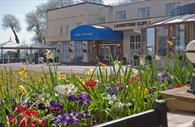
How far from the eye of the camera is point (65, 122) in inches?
93.7

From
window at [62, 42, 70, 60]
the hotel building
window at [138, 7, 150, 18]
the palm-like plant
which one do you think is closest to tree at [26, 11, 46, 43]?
the palm-like plant

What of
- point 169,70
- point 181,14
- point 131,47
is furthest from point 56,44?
point 169,70

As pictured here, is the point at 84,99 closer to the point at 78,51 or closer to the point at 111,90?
the point at 111,90

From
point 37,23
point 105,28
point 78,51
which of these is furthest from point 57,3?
point 105,28

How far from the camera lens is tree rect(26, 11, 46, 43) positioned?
5722 centimetres

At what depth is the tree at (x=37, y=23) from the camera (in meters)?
57.2

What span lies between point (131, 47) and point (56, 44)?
14.3m

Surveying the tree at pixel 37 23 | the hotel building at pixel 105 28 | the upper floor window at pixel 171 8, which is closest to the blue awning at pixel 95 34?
the hotel building at pixel 105 28

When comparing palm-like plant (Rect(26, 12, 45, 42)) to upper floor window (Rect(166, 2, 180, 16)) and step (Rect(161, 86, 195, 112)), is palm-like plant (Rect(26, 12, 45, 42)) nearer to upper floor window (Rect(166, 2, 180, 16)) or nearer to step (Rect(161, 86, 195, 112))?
upper floor window (Rect(166, 2, 180, 16))

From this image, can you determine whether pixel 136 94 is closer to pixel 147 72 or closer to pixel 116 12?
pixel 147 72

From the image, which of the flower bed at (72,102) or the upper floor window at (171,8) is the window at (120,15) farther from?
the flower bed at (72,102)

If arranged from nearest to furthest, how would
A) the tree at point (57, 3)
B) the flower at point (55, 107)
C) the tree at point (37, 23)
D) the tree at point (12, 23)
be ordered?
the flower at point (55, 107)
the tree at point (57, 3)
the tree at point (37, 23)
the tree at point (12, 23)

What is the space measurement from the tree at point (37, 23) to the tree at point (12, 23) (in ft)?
19.0

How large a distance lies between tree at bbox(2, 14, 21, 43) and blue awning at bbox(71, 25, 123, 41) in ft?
109
